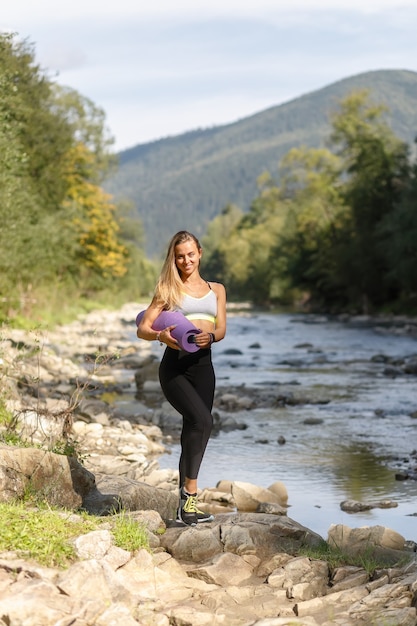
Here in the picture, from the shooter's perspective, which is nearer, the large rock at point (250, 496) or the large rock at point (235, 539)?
the large rock at point (235, 539)

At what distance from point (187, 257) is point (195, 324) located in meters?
0.53

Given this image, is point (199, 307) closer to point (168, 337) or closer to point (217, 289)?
point (217, 289)

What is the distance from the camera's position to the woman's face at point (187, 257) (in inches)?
301

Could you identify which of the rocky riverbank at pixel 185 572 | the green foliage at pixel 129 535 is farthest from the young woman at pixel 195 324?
the green foliage at pixel 129 535

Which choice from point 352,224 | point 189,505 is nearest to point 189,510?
point 189,505

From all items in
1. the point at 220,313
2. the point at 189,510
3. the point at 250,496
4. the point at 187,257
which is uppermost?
the point at 187,257

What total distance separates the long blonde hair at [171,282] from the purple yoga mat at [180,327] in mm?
117

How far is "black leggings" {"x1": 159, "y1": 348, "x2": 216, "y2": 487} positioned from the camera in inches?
303

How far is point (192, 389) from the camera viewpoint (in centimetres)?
771

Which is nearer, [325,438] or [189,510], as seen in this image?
[189,510]

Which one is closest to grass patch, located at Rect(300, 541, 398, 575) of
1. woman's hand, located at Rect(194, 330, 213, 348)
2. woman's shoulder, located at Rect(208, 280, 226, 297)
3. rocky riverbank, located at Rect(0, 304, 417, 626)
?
rocky riverbank, located at Rect(0, 304, 417, 626)

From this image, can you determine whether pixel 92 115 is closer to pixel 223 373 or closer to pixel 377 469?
pixel 223 373

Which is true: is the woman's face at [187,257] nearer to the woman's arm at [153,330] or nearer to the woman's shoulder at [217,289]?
the woman's shoulder at [217,289]

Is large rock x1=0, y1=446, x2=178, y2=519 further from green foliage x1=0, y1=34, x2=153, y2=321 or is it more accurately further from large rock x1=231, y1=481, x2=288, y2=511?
green foliage x1=0, y1=34, x2=153, y2=321
